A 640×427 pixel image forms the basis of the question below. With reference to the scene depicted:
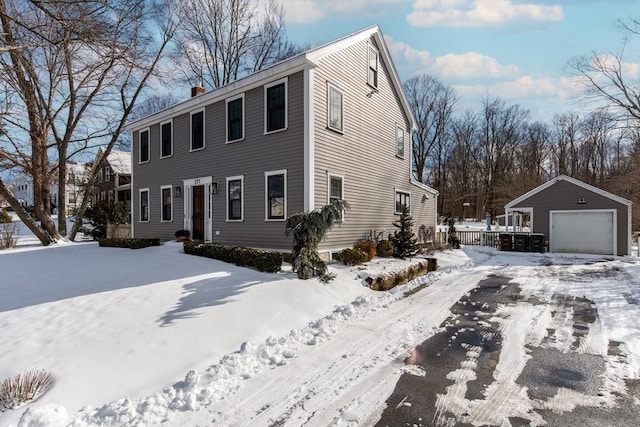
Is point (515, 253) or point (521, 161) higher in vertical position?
A: point (521, 161)

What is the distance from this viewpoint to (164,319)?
4922mm

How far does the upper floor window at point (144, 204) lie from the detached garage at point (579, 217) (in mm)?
18272

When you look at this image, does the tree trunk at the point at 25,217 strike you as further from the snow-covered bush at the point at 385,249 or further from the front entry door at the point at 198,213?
the snow-covered bush at the point at 385,249

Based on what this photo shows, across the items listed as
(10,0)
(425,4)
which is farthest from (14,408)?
(425,4)

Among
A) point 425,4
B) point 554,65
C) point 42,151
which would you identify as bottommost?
point 42,151

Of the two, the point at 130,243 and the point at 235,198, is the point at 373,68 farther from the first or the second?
the point at 130,243

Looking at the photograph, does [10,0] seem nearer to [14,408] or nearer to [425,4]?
[14,408]

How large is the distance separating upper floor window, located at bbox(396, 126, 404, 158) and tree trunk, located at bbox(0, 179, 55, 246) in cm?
1700

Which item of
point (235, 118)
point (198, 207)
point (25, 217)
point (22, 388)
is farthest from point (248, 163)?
point (25, 217)

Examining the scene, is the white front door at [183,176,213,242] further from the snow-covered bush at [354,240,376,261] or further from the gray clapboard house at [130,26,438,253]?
the snow-covered bush at [354,240,376,261]

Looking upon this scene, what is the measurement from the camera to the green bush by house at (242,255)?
24.8 ft

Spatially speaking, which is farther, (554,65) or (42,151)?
(554,65)

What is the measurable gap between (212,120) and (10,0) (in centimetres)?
566

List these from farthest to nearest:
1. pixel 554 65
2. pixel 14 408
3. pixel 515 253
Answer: pixel 554 65, pixel 515 253, pixel 14 408
